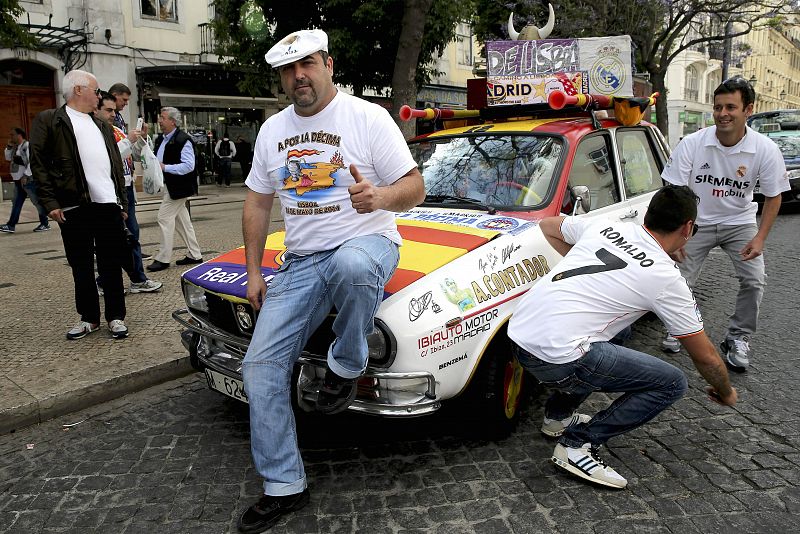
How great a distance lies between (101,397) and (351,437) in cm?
177

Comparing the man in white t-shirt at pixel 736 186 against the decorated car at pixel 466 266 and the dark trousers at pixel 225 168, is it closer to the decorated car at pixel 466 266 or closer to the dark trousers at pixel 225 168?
the decorated car at pixel 466 266

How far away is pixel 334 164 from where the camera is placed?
295cm

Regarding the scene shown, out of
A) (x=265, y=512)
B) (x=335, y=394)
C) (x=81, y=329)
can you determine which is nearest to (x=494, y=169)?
(x=335, y=394)

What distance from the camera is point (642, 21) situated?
16578mm

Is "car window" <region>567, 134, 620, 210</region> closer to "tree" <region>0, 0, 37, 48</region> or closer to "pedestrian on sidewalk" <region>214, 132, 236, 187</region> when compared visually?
"tree" <region>0, 0, 37, 48</region>

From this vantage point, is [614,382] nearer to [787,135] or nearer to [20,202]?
[20,202]

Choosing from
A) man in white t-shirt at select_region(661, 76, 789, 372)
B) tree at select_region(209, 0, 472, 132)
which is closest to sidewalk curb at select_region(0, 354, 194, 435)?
man in white t-shirt at select_region(661, 76, 789, 372)

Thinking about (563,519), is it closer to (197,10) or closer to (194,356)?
(194,356)

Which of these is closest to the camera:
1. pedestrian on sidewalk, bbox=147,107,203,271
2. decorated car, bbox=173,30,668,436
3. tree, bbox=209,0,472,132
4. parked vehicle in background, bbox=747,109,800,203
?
decorated car, bbox=173,30,668,436

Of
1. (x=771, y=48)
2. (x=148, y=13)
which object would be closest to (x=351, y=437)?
(x=148, y=13)

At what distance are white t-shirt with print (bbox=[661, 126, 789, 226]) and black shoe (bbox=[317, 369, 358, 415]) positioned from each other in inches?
125

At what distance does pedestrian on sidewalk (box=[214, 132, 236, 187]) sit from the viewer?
69.0 ft

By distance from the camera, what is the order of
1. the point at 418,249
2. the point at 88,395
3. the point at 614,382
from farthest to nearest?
1. the point at 88,395
2. the point at 418,249
3. the point at 614,382

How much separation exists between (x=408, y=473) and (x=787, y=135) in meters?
13.8
